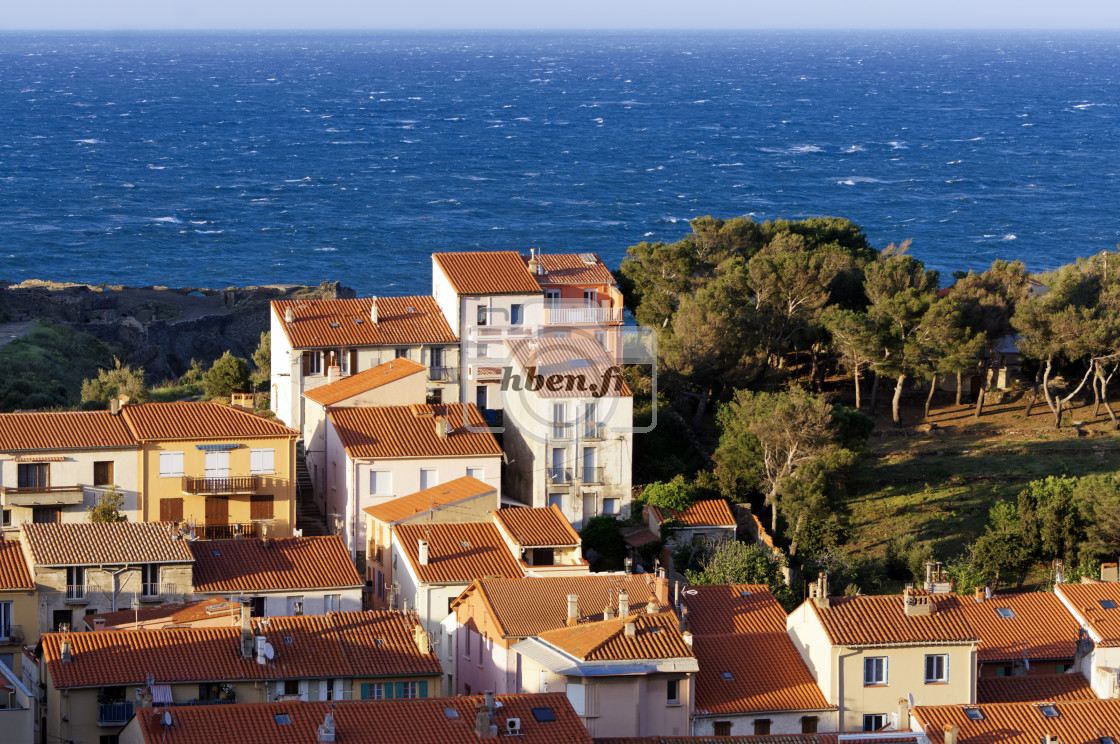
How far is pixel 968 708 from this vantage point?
35.9 metres

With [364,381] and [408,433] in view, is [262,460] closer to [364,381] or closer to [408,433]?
[408,433]

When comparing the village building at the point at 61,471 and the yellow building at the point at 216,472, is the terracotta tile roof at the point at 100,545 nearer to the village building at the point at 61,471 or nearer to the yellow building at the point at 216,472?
the village building at the point at 61,471

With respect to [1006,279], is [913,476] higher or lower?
lower

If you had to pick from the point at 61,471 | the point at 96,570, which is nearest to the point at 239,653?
the point at 96,570

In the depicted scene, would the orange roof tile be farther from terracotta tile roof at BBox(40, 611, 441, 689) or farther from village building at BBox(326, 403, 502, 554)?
terracotta tile roof at BBox(40, 611, 441, 689)

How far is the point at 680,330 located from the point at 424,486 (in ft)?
40.8

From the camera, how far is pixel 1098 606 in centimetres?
4656

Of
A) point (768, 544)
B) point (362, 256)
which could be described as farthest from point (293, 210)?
point (768, 544)

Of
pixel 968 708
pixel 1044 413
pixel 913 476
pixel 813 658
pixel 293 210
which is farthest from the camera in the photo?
pixel 293 210

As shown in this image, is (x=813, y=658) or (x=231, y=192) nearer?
(x=813, y=658)

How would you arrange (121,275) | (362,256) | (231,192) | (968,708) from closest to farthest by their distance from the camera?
(968,708) → (121,275) → (362,256) → (231,192)

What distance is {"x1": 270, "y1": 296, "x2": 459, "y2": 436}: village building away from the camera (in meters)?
61.7

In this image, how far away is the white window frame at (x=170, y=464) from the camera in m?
54.8

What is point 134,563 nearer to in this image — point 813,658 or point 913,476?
point 813,658
